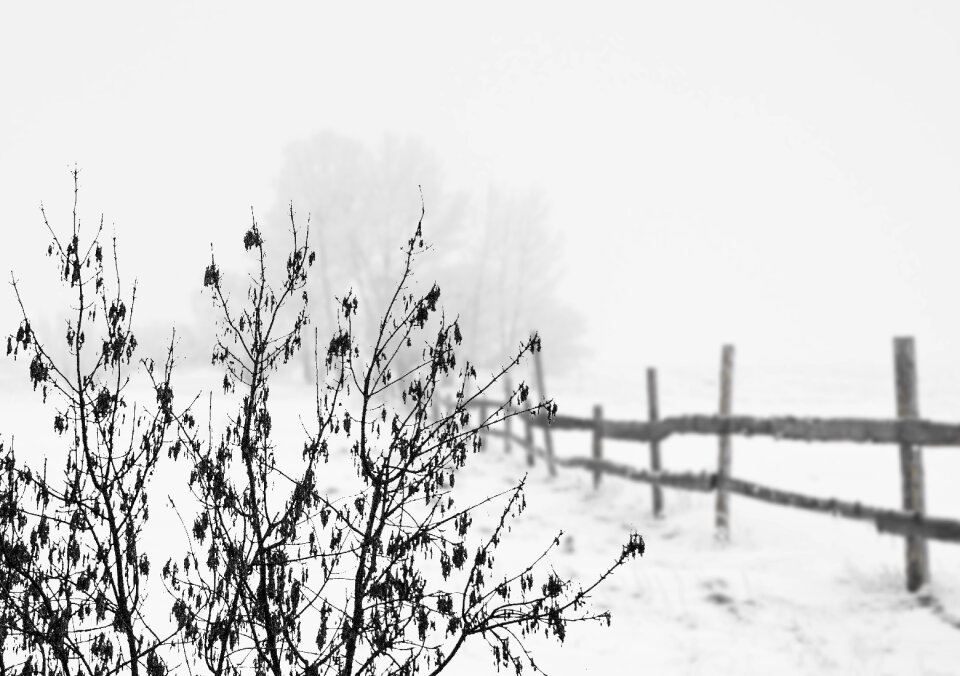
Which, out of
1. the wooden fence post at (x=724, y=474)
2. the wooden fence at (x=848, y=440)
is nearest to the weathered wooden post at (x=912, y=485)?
the wooden fence at (x=848, y=440)

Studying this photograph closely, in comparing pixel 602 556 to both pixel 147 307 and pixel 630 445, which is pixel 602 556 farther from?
pixel 147 307

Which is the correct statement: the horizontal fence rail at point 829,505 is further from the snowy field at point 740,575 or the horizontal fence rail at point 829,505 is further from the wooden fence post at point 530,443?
the wooden fence post at point 530,443

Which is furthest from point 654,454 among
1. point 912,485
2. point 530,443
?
point 530,443

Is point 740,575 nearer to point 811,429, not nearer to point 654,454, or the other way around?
point 811,429

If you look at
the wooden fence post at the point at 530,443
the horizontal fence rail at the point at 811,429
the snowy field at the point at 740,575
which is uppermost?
the horizontal fence rail at the point at 811,429

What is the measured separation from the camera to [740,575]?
583 cm

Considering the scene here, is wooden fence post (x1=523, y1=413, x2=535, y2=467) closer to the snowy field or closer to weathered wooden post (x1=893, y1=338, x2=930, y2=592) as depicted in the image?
the snowy field

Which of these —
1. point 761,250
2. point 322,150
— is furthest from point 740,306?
point 322,150

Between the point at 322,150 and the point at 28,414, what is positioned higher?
the point at 322,150

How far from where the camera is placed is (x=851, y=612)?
196 inches

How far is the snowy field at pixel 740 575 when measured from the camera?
4.27 metres

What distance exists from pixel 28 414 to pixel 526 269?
1732 cm

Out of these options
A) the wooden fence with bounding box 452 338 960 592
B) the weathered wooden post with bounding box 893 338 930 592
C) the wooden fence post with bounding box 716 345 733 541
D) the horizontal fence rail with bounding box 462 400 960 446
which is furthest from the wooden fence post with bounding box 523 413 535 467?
the weathered wooden post with bounding box 893 338 930 592

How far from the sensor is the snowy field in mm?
4273
